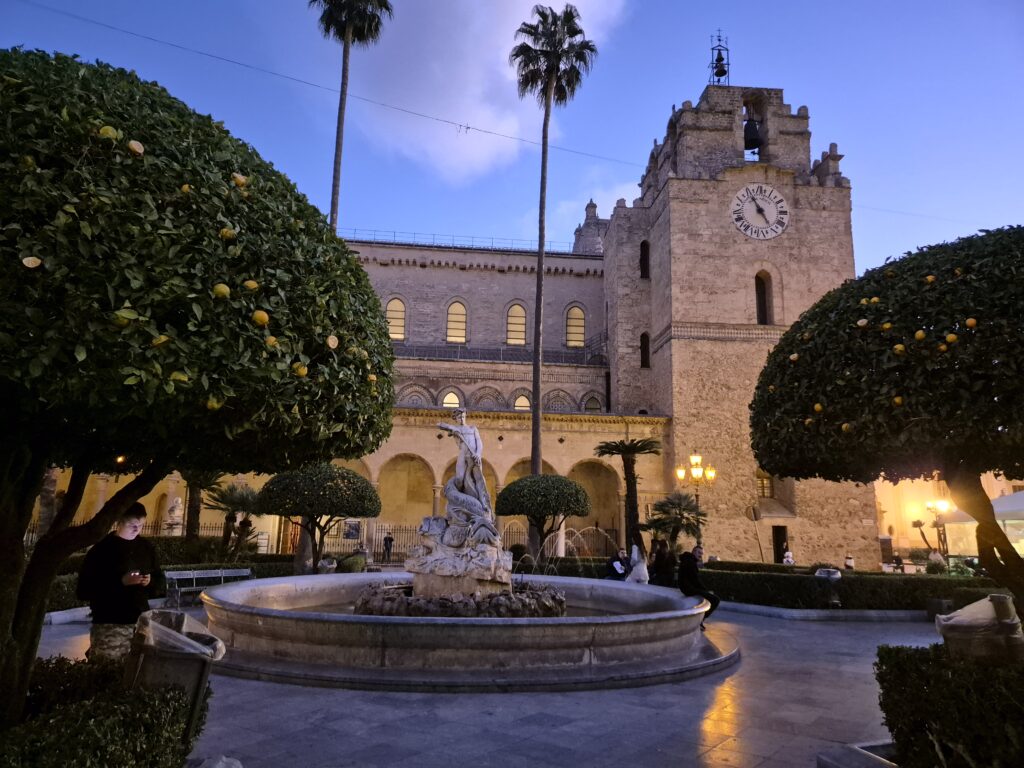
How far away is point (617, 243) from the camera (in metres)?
33.8

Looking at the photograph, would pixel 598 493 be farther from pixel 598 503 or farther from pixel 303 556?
pixel 303 556

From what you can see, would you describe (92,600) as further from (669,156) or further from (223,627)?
(669,156)

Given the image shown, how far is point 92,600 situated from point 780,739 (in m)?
5.22

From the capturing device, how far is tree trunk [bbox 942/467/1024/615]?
478cm

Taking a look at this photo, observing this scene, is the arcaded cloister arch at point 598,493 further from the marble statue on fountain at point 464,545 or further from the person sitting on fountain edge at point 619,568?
the marble statue on fountain at point 464,545

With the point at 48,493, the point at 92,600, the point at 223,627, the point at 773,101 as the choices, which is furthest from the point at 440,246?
the point at 92,600

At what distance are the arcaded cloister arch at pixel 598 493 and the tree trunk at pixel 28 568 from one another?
2741cm

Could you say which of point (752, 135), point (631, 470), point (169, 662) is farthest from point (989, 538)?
point (752, 135)

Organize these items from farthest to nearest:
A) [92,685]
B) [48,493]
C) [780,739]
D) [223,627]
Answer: [48,493] → [223,627] → [780,739] → [92,685]

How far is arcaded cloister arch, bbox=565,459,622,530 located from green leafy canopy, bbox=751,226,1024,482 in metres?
25.1

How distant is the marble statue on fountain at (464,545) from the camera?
9406 mm

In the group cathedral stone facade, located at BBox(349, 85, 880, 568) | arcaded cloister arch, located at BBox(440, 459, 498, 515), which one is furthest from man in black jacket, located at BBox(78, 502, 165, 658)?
arcaded cloister arch, located at BBox(440, 459, 498, 515)

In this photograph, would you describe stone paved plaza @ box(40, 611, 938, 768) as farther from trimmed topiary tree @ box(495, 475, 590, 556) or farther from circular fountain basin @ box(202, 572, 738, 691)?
trimmed topiary tree @ box(495, 475, 590, 556)

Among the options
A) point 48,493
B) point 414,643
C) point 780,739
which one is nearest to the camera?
point 780,739
